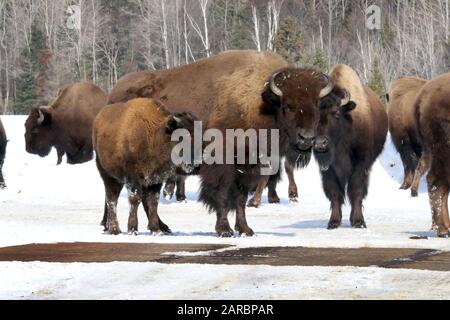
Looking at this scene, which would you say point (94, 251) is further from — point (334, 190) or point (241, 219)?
point (334, 190)

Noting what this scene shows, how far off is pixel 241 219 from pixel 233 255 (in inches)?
127

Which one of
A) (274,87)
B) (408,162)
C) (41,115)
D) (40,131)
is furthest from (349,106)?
(40,131)

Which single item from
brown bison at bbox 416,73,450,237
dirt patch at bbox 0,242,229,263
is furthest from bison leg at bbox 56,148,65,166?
dirt patch at bbox 0,242,229,263

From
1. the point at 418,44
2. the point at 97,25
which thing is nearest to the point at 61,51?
the point at 97,25

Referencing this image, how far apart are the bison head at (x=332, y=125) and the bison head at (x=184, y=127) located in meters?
1.54

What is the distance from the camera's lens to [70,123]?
27.5 meters

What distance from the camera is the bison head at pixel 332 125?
13870mm

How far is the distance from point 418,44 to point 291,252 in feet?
179

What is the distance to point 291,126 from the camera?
12.9m

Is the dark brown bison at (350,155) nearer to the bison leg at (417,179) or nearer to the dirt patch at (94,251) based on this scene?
the dirt patch at (94,251)

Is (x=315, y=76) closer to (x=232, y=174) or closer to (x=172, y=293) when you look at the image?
(x=232, y=174)

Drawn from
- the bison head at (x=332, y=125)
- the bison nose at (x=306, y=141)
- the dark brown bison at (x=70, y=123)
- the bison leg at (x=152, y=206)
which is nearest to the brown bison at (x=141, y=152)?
the bison leg at (x=152, y=206)

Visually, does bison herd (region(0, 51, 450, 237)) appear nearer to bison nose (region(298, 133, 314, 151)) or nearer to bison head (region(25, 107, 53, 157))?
bison nose (region(298, 133, 314, 151))

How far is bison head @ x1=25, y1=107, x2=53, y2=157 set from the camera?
91.8 ft
